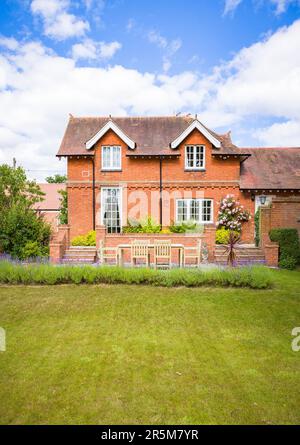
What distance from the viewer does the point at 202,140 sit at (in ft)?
64.2

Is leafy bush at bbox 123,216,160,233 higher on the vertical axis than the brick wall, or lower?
lower

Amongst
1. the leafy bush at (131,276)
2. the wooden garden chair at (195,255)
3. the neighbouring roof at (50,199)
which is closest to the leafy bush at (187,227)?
the wooden garden chair at (195,255)

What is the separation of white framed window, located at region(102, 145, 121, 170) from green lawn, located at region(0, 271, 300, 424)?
1168cm

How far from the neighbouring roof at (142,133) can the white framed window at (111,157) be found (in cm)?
85

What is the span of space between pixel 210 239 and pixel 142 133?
31.4 feet

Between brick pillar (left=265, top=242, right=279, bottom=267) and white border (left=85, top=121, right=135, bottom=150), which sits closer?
brick pillar (left=265, top=242, right=279, bottom=267)

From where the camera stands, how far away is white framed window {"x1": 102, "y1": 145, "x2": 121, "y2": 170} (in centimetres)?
1978

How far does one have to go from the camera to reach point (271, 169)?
2078cm

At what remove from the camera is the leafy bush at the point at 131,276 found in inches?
424

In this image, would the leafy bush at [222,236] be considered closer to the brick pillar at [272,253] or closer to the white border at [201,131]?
the brick pillar at [272,253]

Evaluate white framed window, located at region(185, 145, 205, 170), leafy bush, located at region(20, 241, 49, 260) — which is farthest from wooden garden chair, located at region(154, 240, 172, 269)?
white framed window, located at region(185, 145, 205, 170)

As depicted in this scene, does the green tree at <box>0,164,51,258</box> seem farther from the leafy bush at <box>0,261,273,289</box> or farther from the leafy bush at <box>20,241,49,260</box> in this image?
the leafy bush at <box>0,261,273,289</box>

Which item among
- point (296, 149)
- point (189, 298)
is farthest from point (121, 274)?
point (296, 149)
